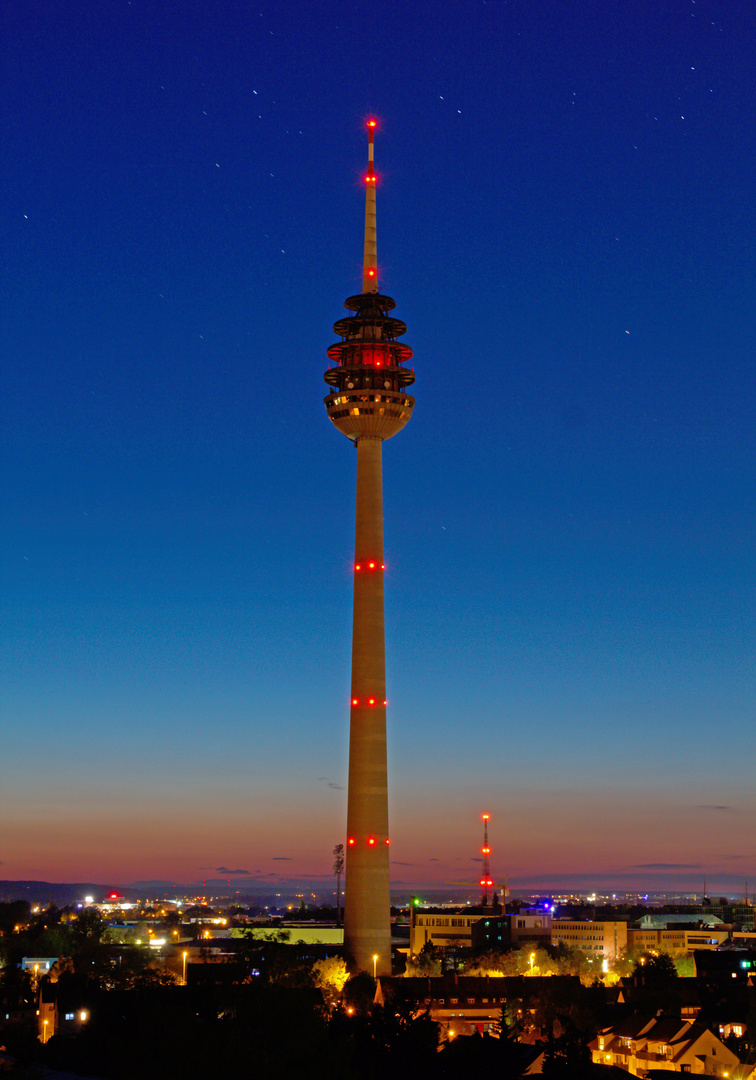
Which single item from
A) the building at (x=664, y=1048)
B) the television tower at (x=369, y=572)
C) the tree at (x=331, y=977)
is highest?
the television tower at (x=369, y=572)

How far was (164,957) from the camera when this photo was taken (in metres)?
166

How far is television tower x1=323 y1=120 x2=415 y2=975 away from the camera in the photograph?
424 ft

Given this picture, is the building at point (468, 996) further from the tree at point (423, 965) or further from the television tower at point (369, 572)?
the tree at point (423, 965)

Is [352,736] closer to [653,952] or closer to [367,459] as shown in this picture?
[367,459]

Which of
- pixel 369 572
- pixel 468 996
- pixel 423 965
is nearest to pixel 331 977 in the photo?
pixel 468 996

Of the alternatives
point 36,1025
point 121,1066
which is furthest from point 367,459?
point 121,1066

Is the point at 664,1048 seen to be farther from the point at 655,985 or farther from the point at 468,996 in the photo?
the point at 655,985

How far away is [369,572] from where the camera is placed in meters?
136

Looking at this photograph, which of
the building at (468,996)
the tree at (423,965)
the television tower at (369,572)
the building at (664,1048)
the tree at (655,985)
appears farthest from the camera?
the tree at (423,965)

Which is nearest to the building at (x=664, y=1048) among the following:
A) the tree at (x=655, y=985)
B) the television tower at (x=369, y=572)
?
the tree at (x=655, y=985)

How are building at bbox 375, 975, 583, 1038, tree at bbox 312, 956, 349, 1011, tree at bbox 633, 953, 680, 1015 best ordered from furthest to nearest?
tree at bbox 633, 953, 680, 1015 < building at bbox 375, 975, 583, 1038 < tree at bbox 312, 956, 349, 1011

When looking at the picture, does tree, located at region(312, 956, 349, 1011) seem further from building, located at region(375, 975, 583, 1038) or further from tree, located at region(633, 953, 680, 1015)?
tree, located at region(633, 953, 680, 1015)

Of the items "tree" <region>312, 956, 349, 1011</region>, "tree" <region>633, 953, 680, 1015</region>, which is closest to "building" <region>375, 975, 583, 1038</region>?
"tree" <region>312, 956, 349, 1011</region>

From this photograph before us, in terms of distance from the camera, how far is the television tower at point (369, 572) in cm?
12912
